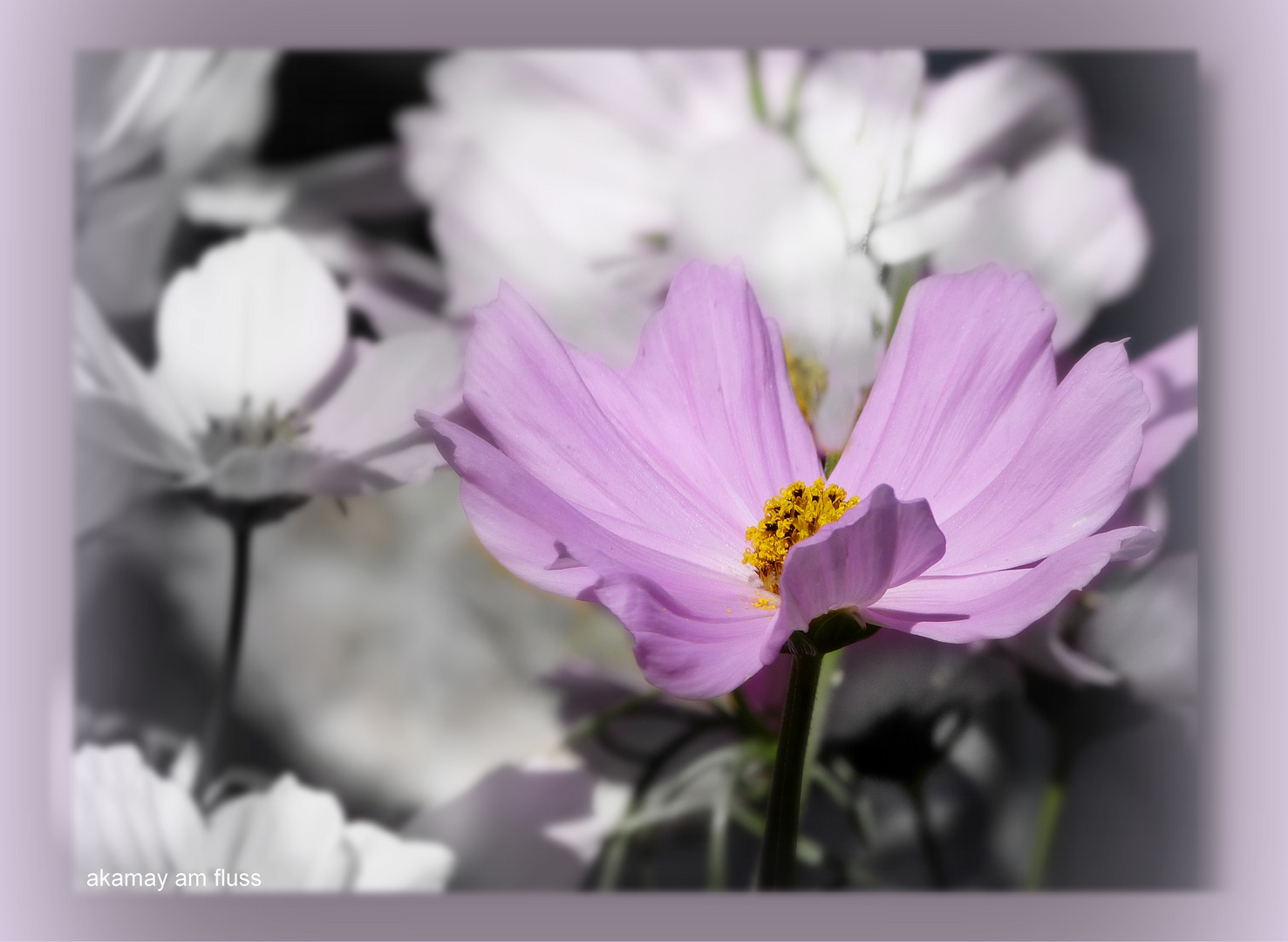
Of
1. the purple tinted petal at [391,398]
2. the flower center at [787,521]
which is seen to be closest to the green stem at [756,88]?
the purple tinted petal at [391,398]

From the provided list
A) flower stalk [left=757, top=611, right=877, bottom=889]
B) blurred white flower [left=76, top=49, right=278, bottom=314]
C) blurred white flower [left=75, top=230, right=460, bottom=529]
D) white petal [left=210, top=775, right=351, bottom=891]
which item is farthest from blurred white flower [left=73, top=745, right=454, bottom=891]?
flower stalk [left=757, top=611, right=877, bottom=889]

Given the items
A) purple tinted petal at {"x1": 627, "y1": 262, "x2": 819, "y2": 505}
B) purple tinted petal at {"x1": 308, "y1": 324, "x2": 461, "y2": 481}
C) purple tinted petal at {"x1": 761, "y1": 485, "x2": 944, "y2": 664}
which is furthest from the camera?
purple tinted petal at {"x1": 308, "y1": 324, "x2": 461, "y2": 481}

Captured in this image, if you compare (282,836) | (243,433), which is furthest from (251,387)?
(282,836)

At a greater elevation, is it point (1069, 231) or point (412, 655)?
A: point (1069, 231)

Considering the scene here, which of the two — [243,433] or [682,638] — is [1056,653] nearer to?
[682,638]

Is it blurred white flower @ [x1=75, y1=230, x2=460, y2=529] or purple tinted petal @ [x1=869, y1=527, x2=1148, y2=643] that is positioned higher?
blurred white flower @ [x1=75, y1=230, x2=460, y2=529]

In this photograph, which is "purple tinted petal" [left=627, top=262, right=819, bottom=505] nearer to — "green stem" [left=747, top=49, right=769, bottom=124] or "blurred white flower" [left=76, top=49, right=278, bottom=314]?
"green stem" [left=747, top=49, right=769, bottom=124]
